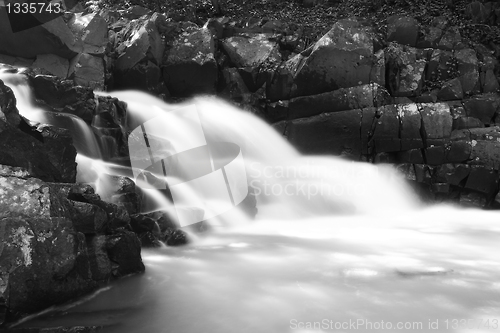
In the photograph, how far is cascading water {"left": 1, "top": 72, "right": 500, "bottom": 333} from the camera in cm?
341

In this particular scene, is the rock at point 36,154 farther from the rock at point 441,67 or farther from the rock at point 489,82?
the rock at point 489,82

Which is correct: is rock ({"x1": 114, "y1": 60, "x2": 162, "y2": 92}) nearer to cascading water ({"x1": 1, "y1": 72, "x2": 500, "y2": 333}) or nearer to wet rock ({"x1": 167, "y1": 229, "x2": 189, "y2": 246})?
cascading water ({"x1": 1, "y1": 72, "x2": 500, "y2": 333})

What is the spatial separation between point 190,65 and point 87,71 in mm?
3056

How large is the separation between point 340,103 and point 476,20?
250 inches

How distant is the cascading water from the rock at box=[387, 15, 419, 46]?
19.1 feet

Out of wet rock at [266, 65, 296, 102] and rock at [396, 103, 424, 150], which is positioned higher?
wet rock at [266, 65, 296, 102]

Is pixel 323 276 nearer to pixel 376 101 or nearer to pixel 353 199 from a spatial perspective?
pixel 353 199

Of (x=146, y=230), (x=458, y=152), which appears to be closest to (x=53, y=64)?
(x=146, y=230)

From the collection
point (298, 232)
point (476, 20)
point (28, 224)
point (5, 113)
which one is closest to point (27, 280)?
point (28, 224)

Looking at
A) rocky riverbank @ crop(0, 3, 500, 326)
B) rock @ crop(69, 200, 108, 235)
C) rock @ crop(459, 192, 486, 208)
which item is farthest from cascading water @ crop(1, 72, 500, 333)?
rocky riverbank @ crop(0, 3, 500, 326)

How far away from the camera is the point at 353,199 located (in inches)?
392

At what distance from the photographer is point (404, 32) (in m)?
12.5

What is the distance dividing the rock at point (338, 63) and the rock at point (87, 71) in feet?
19.3

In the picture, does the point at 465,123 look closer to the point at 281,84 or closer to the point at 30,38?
the point at 281,84
